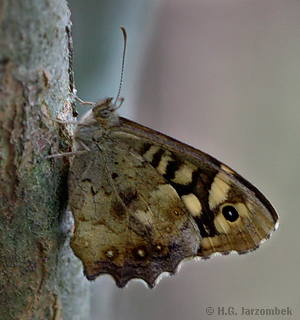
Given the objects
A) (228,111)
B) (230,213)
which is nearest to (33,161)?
(230,213)

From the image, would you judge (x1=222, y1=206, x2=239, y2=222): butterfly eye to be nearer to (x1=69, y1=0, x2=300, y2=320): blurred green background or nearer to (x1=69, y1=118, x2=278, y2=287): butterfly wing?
(x1=69, y1=118, x2=278, y2=287): butterfly wing

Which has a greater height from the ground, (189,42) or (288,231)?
(189,42)

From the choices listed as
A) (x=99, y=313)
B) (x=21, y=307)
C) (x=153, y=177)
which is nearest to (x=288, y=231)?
(x=99, y=313)

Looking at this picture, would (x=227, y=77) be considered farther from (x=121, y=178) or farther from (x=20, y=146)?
(x=20, y=146)

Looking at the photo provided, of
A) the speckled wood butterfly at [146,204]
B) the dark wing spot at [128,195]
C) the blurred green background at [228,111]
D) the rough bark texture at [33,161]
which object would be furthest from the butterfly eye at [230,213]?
the blurred green background at [228,111]

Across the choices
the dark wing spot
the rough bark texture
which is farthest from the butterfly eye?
the rough bark texture

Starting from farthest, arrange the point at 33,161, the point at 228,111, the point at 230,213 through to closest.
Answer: the point at 228,111, the point at 230,213, the point at 33,161

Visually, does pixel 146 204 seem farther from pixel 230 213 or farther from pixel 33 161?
pixel 33 161
